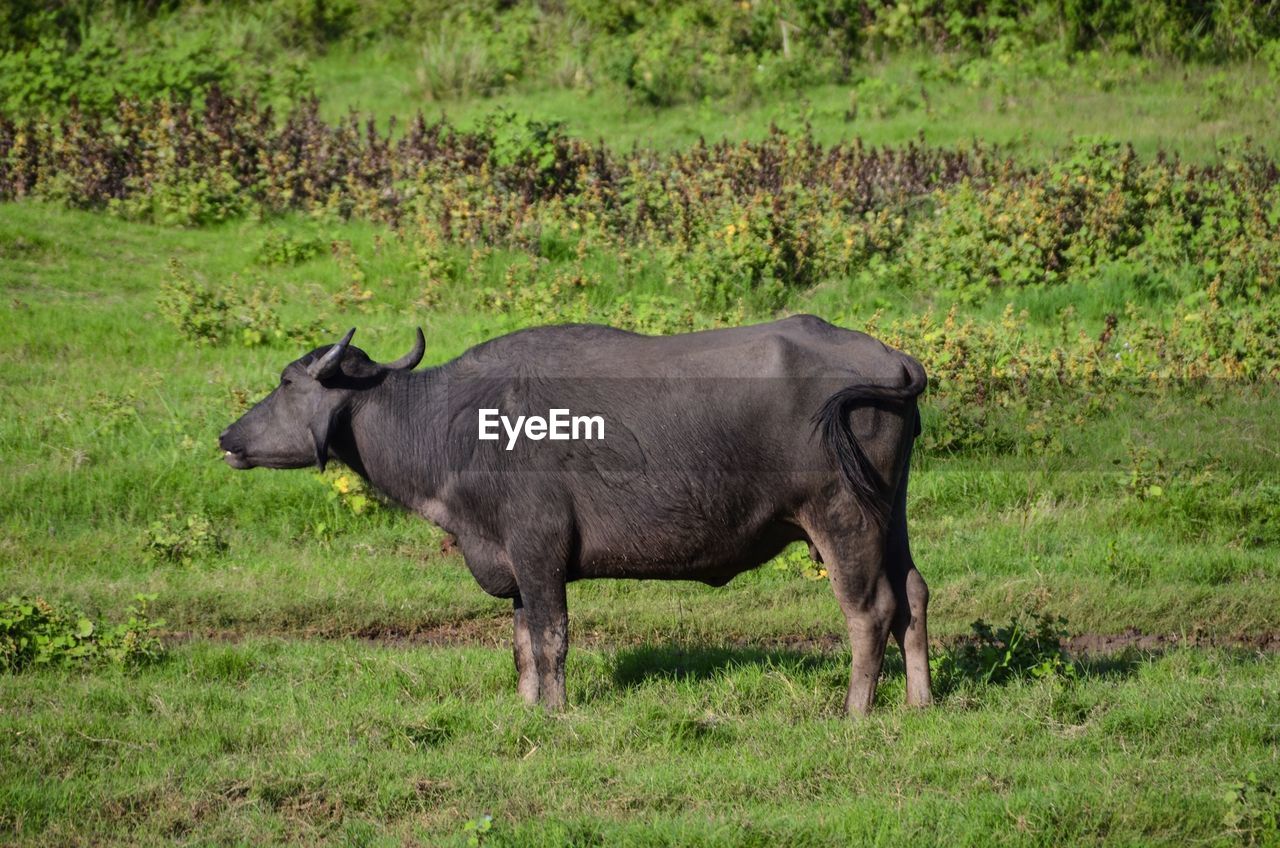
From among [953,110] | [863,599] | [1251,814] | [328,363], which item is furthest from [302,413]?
[953,110]

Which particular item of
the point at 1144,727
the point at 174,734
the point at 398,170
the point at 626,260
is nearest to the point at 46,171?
the point at 398,170

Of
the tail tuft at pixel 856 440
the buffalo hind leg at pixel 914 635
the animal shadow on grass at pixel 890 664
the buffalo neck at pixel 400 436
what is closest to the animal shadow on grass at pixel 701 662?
the animal shadow on grass at pixel 890 664

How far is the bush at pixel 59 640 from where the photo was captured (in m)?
7.14

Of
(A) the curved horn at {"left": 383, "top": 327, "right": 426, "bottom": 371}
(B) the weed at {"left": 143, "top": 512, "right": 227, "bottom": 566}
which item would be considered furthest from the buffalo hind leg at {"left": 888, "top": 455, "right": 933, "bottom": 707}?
(B) the weed at {"left": 143, "top": 512, "right": 227, "bottom": 566}

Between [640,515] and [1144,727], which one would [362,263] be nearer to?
[640,515]

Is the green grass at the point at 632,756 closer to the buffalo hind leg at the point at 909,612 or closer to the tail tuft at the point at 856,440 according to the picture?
the buffalo hind leg at the point at 909,612

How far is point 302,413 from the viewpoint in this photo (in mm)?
7102

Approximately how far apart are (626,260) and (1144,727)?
7.29 metres

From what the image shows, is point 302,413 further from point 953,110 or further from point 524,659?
point 953,110

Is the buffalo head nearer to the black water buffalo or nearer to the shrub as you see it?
the black water buffalo

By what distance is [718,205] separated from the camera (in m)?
13.0

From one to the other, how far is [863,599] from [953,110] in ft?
37.5

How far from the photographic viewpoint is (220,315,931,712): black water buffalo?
21.2 ft

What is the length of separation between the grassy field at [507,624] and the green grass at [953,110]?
147 inches
